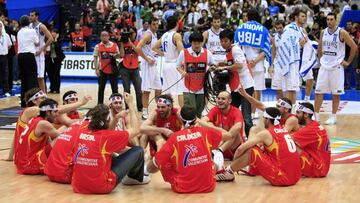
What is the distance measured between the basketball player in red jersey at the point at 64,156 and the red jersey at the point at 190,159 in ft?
3.77

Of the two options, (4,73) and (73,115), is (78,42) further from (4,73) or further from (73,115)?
(73,115)

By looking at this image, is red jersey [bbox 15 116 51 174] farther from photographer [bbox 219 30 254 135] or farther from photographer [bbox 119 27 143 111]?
photographer [bbox 119 27 143 111]

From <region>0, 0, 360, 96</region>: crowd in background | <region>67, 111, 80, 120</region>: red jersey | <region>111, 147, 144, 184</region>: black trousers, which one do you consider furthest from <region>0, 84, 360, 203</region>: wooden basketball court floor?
<region>0, 0, 360, 96</region>: crowd in background

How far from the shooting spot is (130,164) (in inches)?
349

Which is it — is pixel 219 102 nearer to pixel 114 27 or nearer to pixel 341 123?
pixel 341 123

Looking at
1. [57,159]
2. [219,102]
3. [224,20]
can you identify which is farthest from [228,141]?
[224,20]

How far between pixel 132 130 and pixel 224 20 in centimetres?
1614

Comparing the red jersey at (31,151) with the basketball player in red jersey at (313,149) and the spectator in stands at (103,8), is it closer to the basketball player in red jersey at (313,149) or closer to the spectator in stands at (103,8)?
the basketball player in red jersey at (313,149)

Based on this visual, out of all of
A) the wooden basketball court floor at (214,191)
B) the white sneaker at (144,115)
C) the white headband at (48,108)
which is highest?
the white headband at (48,108)

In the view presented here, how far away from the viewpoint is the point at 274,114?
9227mm

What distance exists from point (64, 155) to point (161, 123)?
152 cm

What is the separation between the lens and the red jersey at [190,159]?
856cm

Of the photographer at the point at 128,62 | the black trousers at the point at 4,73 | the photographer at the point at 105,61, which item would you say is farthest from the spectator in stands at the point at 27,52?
the black trousers at the point at 4,73

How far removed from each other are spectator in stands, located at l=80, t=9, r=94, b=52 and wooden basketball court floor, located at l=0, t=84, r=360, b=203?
15.8 meters
